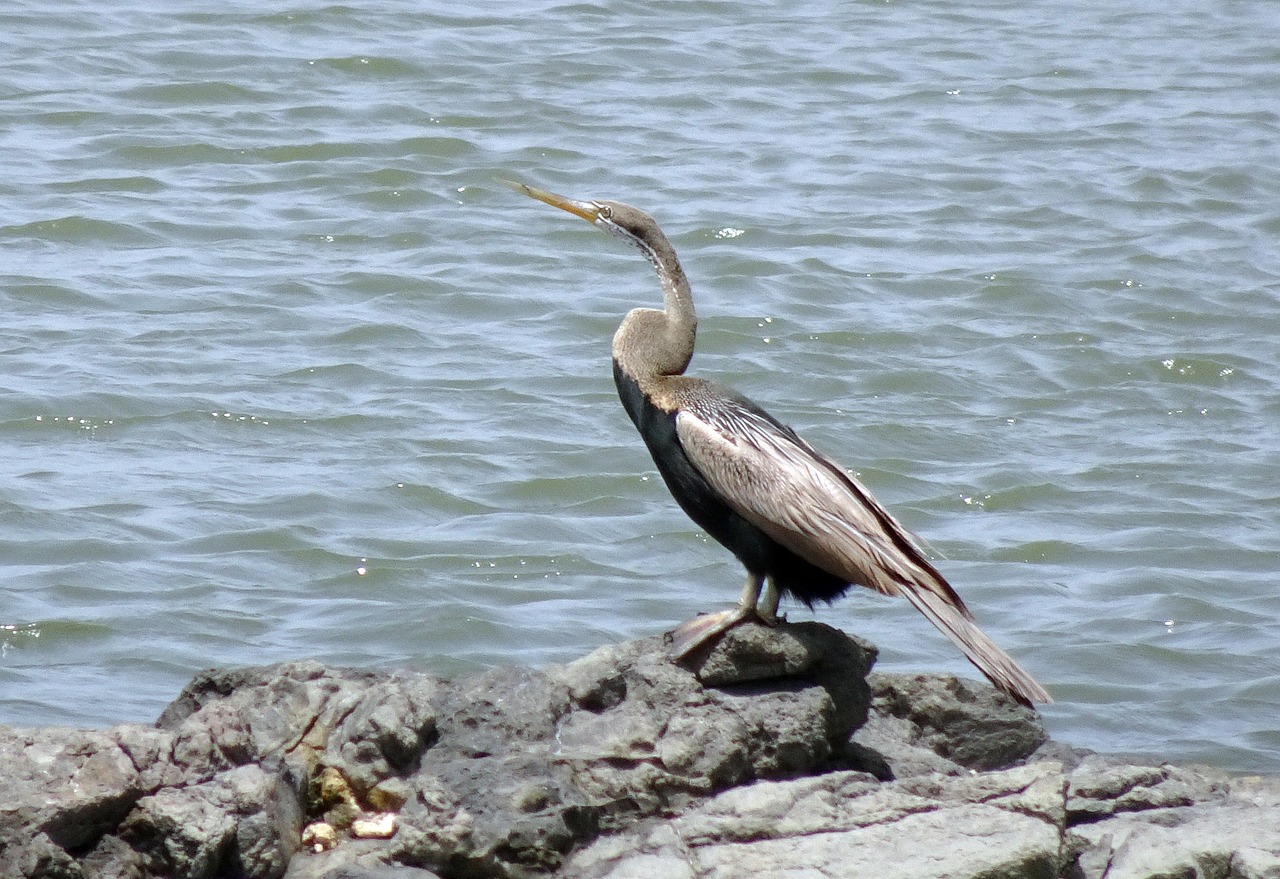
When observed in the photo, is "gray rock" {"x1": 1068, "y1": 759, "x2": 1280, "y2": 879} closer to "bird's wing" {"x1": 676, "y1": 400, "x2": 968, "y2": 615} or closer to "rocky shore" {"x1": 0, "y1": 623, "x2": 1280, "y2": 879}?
"rocky shore" {"x1": 0, "y1": 623, "x2": 1280, "y2": 879}

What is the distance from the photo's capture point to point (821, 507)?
4723 mm

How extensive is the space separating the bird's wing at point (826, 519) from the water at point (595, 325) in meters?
1.85

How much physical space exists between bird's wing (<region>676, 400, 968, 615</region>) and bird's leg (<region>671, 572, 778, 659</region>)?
0.15m

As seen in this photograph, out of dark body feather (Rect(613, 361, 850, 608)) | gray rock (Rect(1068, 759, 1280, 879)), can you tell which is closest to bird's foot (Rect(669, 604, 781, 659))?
dark body feather (Rect(613, 361, 850, 608))

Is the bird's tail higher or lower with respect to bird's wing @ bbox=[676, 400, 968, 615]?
lower

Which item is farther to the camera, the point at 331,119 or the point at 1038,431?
the point at 331,119

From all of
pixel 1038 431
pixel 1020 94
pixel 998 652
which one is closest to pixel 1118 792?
pixel 998 652

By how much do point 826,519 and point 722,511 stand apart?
30cm

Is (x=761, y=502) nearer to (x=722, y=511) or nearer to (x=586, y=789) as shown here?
(x=722, y=511)

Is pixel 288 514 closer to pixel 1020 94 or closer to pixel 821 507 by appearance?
pixel 821 507

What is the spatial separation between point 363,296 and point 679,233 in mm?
1957

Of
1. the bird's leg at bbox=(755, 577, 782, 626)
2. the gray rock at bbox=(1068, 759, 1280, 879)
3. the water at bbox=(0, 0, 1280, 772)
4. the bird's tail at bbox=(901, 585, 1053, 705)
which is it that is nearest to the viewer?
the gray rock at bbox=(1068, 759, 1280, 879)

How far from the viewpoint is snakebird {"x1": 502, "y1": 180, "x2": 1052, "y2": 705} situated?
467 cm

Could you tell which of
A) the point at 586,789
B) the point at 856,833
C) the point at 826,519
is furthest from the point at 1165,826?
the point at 586,789
